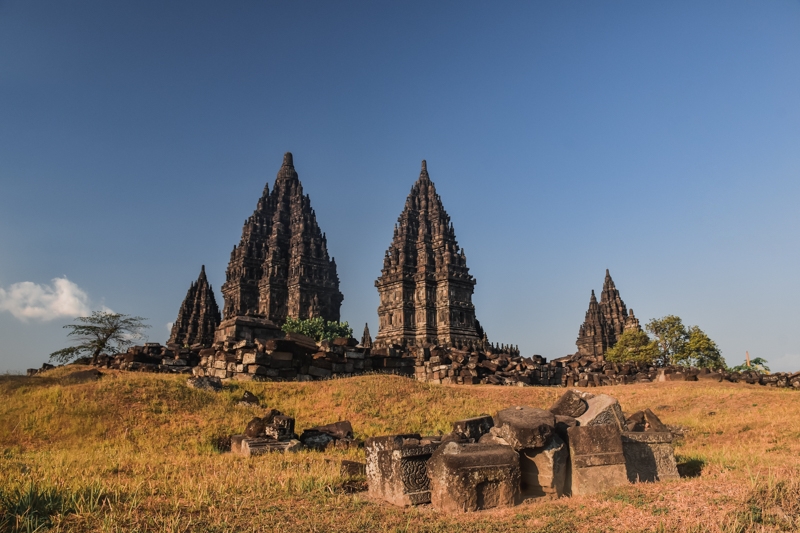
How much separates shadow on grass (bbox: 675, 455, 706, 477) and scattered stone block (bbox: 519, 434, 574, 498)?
79.8 inches

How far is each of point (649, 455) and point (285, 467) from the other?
4.89 m

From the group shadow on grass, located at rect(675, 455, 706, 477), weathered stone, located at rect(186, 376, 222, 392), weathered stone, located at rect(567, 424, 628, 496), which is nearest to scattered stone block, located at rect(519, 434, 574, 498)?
weathered stone, located at rect(567, 424, 628, 496)

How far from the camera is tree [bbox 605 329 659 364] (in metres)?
42.3

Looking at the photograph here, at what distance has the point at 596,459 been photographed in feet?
19.8

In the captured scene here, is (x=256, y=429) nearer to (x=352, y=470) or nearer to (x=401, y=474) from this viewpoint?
(x=352, y=470)

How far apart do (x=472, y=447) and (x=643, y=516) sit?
70.1 inches

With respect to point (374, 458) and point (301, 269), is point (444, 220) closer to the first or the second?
point (301, 269)

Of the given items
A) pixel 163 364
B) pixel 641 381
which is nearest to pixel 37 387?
pixel 163 364

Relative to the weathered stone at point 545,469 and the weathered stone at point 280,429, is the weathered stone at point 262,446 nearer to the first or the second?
the weathered stone at point 280,429

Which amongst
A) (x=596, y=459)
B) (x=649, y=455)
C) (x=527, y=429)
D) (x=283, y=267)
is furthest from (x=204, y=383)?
(x=283, y=267)

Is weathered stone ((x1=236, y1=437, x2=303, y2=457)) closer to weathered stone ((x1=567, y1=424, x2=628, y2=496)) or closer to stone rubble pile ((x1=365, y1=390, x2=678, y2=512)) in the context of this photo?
stone rubble pile ((x1=365, y1=390, x2=678, y2=512))

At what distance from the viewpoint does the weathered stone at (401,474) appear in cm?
570

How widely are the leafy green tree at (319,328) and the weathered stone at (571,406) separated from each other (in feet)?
119

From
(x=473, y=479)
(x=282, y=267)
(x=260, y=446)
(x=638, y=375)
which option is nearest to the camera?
(x=473, y=479)
